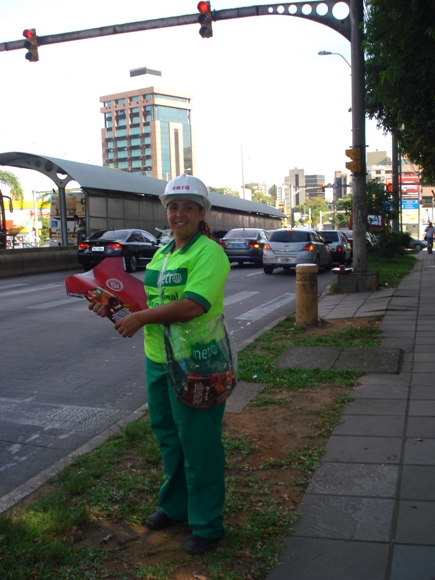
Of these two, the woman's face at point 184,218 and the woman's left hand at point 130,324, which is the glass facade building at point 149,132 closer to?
the woman's face at point 184,218

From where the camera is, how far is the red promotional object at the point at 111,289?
325 centimetres

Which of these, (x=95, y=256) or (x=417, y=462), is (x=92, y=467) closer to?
(x=417, y=462)

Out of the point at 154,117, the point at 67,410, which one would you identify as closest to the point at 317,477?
the point at 67,410

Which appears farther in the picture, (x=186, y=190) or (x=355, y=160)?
(x=355, y=160)

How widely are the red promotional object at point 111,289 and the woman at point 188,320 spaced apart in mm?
49

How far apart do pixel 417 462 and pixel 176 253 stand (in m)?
2.21

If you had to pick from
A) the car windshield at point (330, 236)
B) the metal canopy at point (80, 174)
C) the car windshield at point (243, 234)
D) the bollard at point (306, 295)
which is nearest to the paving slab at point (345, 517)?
the bollard at point (306, 295)


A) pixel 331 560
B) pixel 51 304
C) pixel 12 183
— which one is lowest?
pixel 331 560

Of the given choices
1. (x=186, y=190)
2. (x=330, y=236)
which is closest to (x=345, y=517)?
(x=186, y=190)

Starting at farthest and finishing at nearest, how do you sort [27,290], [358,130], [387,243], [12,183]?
[12,183]
[387,243]
[27,290]
[358,130]

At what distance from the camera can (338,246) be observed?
1024 inches

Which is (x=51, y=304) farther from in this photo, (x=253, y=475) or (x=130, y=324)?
(x=130, y=324)

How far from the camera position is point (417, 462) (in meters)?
4.28

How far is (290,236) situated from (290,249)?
1.93 ft
